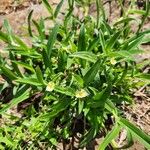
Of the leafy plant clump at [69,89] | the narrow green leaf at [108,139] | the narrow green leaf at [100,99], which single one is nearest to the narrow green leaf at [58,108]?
the leafy plant clump at [69,89]

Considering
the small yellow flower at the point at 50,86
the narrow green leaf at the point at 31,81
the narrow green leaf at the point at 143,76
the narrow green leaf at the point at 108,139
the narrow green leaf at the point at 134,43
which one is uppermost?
the narrow green leaf at the point at 134,43

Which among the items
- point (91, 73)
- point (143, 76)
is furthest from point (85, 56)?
point (143, 76)

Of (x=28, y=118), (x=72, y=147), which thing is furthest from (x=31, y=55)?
(x=72, y=147)

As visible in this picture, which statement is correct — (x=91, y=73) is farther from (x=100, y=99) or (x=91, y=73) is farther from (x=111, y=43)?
(x=111, y=43)

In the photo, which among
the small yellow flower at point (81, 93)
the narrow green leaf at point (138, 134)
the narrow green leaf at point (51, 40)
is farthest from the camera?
the narrow green leaf at point (51, 40)

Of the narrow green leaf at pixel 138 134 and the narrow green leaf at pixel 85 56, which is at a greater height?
the narrow green leaf at pixel 85 56

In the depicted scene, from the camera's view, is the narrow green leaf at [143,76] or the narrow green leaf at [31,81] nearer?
the narrow green leaf at [31,81]

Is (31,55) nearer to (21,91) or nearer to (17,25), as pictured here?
(21,91)

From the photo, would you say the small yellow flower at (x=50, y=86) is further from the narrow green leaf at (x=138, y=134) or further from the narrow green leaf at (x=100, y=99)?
the narrow green leaf at (x=138, y=134)

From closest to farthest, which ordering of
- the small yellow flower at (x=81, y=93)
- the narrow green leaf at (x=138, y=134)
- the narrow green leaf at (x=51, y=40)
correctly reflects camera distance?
1. the narrow green leaf at (x=138, y=134)
2. the small yellow flower at (x=81, y=93)
3. the narrow green leaf at (x=51, y=40)

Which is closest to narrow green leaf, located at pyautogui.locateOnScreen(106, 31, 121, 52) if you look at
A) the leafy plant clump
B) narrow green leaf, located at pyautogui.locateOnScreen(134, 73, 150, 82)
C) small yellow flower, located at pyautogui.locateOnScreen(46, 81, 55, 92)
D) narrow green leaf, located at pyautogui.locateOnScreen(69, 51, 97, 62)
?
the leafy plant clump
